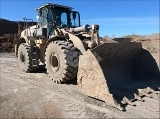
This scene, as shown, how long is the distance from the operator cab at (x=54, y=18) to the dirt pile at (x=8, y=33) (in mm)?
13659

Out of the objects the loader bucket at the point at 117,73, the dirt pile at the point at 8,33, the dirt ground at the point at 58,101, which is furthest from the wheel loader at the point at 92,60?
the dirt pile at the point at 8,33

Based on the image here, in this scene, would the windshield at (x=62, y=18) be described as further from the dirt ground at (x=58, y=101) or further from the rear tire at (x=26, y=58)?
the dirt ground at (x=58, y=101)

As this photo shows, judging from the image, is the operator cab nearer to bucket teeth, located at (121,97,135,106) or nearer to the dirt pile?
bucket teeth, located at (121,97,135,106)

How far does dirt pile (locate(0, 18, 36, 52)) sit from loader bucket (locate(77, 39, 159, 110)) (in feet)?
52.8

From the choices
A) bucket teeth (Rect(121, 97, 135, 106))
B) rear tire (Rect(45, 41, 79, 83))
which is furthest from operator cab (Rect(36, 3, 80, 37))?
bucket teeth (Rect(121, 97, 135, 106))

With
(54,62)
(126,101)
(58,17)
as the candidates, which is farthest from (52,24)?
(126,101)

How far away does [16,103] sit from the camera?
209 inches

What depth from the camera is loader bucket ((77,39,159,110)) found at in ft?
16.5

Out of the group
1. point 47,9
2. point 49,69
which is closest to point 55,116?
point 49,69

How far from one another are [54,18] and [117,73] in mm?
3016

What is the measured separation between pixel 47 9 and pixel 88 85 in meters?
3.73

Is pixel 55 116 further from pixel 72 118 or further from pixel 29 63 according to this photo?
pixel 29 63

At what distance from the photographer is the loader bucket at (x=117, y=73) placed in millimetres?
5023

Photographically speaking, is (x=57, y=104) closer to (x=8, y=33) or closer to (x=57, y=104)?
(x=57, y=104)
